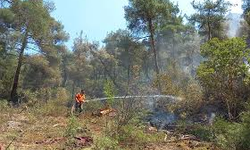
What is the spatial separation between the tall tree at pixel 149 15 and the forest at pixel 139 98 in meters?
0.08

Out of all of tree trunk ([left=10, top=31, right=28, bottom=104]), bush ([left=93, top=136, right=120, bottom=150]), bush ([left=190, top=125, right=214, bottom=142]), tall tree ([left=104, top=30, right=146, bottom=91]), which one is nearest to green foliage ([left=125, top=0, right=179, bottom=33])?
tall tree ([left=104, top=30, right=146, bottom=91])

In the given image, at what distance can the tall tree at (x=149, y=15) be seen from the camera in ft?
92.1

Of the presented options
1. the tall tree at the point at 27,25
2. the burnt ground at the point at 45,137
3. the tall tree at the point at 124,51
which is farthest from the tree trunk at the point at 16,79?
the burnt ground at the point at 45,137

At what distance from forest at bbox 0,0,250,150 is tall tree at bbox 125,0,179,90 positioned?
76 mm

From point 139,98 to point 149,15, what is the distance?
18.0m

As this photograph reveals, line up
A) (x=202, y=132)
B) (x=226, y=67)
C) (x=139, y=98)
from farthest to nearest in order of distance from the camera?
(x=226, y=67), (x=202, y=132), (x=139, y=98)

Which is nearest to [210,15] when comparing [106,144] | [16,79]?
[16,79]

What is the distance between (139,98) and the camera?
1131cm

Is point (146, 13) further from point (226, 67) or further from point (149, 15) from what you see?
point (226, 67)

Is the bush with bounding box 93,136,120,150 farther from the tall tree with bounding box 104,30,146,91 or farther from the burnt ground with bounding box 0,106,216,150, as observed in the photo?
the tall tree with bounding box 104,30,146,91

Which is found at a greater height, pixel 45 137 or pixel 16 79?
pixel 16 79

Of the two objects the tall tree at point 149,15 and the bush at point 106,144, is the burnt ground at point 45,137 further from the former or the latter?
the tall tree at point 149,15

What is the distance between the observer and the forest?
1062cm

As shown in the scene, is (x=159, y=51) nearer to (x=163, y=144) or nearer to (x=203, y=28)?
(x=203, y=28)
